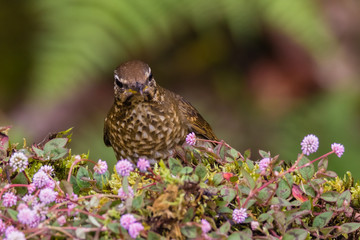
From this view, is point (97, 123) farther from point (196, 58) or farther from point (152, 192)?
point (152, 192)

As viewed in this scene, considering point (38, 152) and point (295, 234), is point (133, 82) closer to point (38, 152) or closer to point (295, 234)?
point (38, 152)

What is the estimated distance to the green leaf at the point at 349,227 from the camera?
1.42 metres

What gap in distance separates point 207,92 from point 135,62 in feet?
6.67

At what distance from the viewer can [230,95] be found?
4.43 meters

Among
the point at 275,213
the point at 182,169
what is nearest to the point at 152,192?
the point at 182,169

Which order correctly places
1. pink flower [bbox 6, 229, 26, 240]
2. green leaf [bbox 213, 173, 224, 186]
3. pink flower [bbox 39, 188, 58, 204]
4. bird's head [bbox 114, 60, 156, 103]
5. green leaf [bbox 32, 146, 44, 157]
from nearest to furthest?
pink flower [bbox 6, 229, 26, 240]
pink flower [bbox 39, 188, 58, 204]
green leaf [bbox 213, 173, 224, 186]
green leaf [bbox 32, 146, 44, 157]
bird's head [bbox 114, 60, 156, 103]

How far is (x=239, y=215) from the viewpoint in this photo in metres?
1.37

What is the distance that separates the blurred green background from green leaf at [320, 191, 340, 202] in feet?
7.38

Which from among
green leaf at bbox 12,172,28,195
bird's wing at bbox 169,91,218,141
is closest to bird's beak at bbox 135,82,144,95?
bird's wing at bbox 169,91,218,141

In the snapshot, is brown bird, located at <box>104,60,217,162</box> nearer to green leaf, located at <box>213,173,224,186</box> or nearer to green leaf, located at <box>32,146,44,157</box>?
green leaf, located at <box>32,146,44,157</box>

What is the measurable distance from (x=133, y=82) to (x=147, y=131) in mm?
235

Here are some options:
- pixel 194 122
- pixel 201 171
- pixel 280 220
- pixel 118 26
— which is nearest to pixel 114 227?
pixel 201 171

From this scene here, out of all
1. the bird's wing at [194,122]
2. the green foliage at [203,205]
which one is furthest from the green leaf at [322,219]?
the bird's wing at [194,122]

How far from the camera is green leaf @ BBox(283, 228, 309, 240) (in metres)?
1.34
